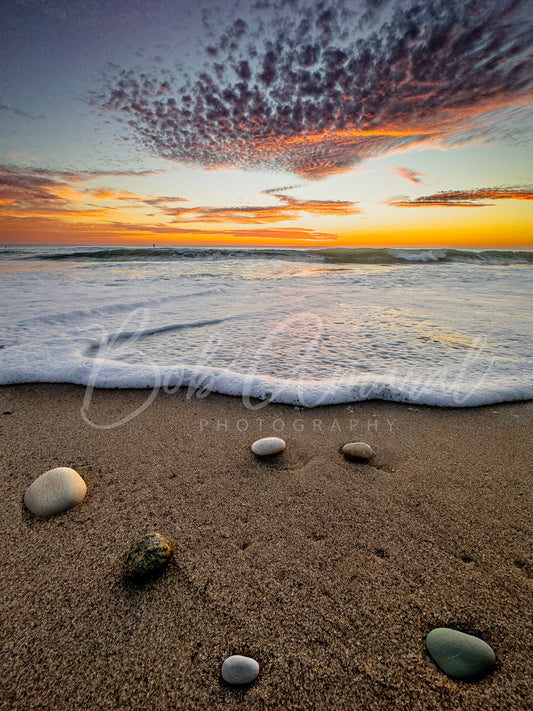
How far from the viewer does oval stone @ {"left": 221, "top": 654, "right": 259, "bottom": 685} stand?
102 cm

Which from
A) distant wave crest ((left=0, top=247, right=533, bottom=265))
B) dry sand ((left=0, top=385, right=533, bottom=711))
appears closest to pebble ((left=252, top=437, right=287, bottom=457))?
dry sand ((left=0, top=385, right=533, bottom=711))

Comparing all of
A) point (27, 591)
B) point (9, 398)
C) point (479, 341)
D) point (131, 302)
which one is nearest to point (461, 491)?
point (27, 591)

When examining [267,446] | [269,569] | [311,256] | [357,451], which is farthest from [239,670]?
[311,256]

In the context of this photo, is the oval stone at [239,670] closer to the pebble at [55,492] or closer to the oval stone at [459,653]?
the oval stone at [459,653]

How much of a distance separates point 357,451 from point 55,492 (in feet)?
5.79

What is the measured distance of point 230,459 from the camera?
2158mm

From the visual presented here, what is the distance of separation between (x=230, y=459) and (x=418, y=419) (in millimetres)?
1574

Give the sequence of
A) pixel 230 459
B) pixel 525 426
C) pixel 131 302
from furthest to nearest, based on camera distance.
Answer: pixel 131 302
pixel 525 426
pixel 230 459

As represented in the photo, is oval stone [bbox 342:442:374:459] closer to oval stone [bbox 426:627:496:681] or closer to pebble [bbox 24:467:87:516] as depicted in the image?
oval stone [bbox 426:627:496:681]

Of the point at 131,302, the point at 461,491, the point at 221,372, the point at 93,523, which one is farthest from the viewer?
the point at 131,302

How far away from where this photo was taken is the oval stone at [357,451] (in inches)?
84.1

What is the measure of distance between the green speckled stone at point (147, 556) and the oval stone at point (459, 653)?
1035 millimetres

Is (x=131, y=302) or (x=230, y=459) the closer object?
(x=230, y=459)

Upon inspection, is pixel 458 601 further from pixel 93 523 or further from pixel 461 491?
pixel 93 523
